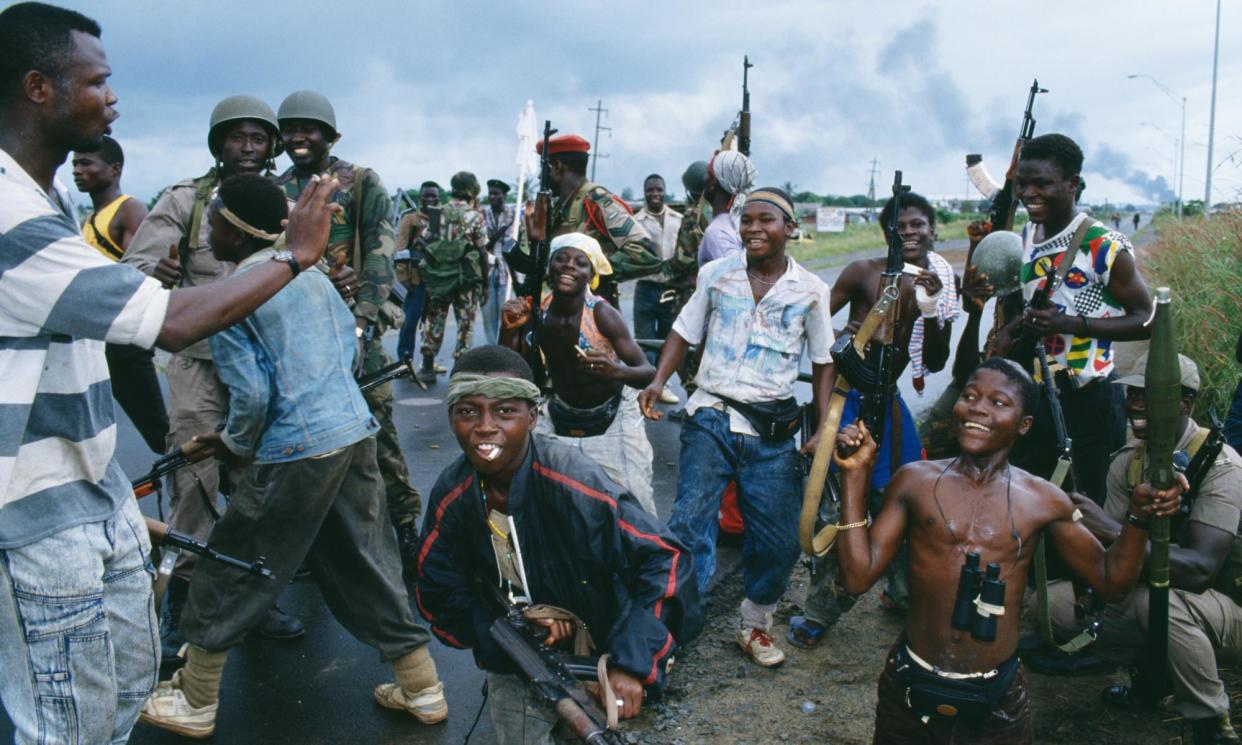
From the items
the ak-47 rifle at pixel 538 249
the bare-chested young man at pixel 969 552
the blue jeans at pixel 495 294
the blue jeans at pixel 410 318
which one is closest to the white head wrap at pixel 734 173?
the ak-47 rifle at pixel 538 249

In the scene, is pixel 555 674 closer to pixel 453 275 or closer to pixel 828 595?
pixel 828 595

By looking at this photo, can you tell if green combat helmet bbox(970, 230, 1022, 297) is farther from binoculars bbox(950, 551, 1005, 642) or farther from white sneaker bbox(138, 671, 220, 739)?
white sneaker bbox(138, 671, 220, 739)

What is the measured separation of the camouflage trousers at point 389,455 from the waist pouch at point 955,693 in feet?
9.30

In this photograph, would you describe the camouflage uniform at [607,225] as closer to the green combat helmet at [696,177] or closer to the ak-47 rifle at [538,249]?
the ak-47 rifle at [538,249]

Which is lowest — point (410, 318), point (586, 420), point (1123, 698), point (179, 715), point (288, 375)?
point (1123, 698)

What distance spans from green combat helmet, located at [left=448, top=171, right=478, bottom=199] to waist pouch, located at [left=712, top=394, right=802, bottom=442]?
723cm

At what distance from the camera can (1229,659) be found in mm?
3621

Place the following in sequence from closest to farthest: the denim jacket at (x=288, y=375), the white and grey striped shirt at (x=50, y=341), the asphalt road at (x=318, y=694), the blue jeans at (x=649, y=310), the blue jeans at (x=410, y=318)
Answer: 1. the white and grey striped shirt at (x=50, y=341)
2. the denim jacket at (x=288, y=375)
3. the asphalt road at (x=318, y=694)
4. the blue jeans at (x=649, y=310)
5. the blue jeans at (x=410, y=318)

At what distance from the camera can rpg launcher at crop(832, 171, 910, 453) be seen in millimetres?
2990

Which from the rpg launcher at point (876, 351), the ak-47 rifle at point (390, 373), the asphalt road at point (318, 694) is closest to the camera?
the rpg launcher at point (876, 351)

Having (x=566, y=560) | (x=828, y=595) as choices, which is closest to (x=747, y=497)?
(x=828, y=595)

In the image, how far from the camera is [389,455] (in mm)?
4910

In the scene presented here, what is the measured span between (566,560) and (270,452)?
1.25m

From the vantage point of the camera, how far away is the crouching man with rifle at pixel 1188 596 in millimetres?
3389
